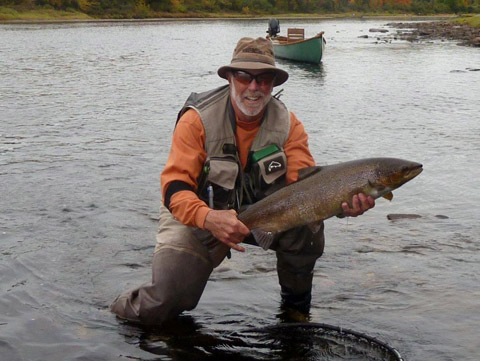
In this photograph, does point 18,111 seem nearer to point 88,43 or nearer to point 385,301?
point 385,301

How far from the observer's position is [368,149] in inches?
448

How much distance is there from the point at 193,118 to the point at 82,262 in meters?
2.28

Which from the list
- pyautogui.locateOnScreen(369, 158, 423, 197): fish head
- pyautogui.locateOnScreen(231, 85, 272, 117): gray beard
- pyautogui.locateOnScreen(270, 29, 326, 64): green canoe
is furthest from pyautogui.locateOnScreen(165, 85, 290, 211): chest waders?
pyautogui.locateOnScreen(270, 29, 326, 64): green canoe

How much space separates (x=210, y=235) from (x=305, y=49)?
1010 inches

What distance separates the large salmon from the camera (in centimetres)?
412

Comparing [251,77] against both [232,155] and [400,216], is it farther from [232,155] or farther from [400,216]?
[400,216]

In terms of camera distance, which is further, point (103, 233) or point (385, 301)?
point (103, 233)

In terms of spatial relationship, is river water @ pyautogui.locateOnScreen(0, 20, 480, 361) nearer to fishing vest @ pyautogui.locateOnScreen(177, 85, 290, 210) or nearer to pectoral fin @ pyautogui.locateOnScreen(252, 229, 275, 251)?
pectoral fin @ pyautogui.locateOnScreen(252, 229, 275, 251)

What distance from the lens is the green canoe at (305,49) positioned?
93.4 feet

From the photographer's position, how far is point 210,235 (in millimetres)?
4398

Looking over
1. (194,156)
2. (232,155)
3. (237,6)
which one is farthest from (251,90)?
(237,6)

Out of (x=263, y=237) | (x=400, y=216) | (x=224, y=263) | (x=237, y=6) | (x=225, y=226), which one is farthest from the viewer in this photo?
(x=237, y=6)

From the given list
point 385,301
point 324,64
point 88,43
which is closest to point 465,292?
point 385,301

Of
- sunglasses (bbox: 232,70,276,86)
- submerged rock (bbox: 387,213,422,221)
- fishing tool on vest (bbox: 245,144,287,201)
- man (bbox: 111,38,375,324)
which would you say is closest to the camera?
man (bbox: 111,38,375,324)
